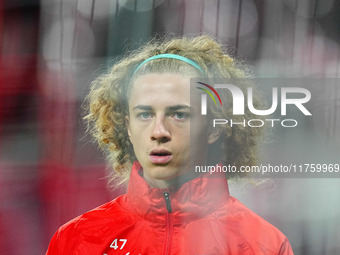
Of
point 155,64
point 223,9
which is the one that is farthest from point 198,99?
point 223,9

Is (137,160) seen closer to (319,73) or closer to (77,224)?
(77,224)

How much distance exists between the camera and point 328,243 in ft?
2.68

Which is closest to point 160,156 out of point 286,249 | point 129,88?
point 129,88

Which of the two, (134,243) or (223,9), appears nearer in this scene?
(134,243)

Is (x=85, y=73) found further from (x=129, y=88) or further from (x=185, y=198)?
(x=185, y=198)

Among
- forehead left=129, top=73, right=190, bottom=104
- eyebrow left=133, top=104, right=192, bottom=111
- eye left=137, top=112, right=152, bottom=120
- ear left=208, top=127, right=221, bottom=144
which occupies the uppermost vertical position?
forehead left=129, top=73, right=190, bottom=104

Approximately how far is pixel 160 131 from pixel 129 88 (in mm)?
141

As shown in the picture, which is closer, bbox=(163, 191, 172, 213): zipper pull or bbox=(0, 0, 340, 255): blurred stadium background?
bbox=(163, 191, 172, 213): zipper pull

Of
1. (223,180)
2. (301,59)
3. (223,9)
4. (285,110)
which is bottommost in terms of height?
(223,180)

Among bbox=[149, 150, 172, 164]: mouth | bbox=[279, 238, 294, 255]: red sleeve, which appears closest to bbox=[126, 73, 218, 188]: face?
bbox=[149, 150, 172, 164]: mouth

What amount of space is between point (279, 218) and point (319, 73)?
0.31 metres

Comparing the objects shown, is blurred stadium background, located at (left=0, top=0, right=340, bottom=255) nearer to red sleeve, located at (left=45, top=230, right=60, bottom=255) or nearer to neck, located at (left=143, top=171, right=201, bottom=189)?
red sleeve, located at (left=45, top=230, right=60, bottom=255)

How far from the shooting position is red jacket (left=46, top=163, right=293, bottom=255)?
720 mm

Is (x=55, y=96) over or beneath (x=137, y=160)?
over
